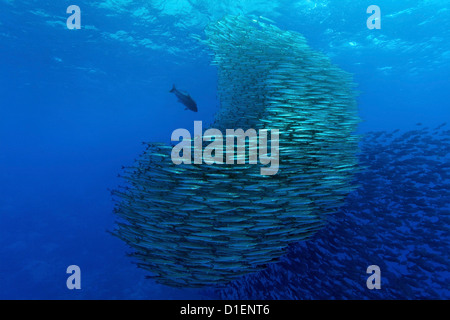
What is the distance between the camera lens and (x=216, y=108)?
11734 millimetres

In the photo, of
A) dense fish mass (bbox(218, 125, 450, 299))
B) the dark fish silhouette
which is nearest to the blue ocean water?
dense fish mass (bbox(218, 125, 450, 299))

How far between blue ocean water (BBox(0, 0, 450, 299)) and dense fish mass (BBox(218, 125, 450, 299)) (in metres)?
0.02

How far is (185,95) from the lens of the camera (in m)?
7.90

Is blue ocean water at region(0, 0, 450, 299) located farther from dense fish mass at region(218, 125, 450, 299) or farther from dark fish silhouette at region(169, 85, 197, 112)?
dark fish silhouette at region(169, 85, 197, 112)

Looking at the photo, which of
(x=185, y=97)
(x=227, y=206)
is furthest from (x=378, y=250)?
(x=185, y=97)

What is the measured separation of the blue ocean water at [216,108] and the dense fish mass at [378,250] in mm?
23

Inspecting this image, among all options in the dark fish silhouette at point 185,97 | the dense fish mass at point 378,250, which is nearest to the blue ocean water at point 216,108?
the dense fish mass at point 378,250

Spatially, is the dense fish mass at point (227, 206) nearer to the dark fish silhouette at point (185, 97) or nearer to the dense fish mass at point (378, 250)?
the dense fish mass at point (378, 250)

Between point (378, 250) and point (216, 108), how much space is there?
27.5 ft

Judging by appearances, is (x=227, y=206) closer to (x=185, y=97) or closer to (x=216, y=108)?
(x=185, y=97)

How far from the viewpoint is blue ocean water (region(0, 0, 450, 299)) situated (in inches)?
205

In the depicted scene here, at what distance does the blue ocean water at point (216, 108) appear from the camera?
5.21 m

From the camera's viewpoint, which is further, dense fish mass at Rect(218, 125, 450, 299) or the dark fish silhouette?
the dark fish silhouette
